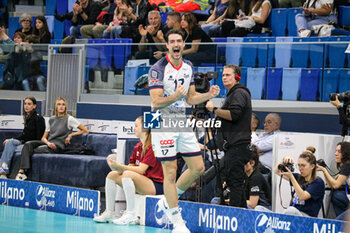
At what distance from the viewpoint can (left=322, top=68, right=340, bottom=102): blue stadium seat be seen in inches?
300

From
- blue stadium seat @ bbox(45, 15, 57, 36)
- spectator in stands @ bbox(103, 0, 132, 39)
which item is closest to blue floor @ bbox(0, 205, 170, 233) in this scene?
spectator in stands @ bbox(103, 0, 132, 39)

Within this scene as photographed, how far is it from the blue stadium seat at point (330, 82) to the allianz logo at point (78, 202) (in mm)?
3023

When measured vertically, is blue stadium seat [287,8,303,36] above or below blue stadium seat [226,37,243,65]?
above

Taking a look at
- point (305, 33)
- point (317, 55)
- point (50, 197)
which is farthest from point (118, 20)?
point (317, 55)

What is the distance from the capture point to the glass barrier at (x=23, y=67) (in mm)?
10984

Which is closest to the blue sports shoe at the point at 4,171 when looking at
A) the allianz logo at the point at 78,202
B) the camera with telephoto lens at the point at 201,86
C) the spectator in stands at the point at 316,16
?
the allianz logo at the point at 78,202

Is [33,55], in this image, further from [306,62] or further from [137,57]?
[306,62]

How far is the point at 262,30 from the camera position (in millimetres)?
10617

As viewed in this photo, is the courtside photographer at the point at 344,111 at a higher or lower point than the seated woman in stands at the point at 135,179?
higher

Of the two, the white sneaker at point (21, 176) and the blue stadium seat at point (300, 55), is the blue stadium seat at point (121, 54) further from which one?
the blue stadium seat at point (300, 55)

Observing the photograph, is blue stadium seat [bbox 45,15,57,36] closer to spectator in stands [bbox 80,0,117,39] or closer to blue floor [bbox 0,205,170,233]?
spectator in stands [bbox 80,0,117,39]

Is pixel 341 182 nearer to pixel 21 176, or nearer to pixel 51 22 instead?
pixel 21 176

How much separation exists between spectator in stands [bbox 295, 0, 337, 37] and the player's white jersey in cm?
369

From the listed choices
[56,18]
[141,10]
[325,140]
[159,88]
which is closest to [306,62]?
[325,140]
